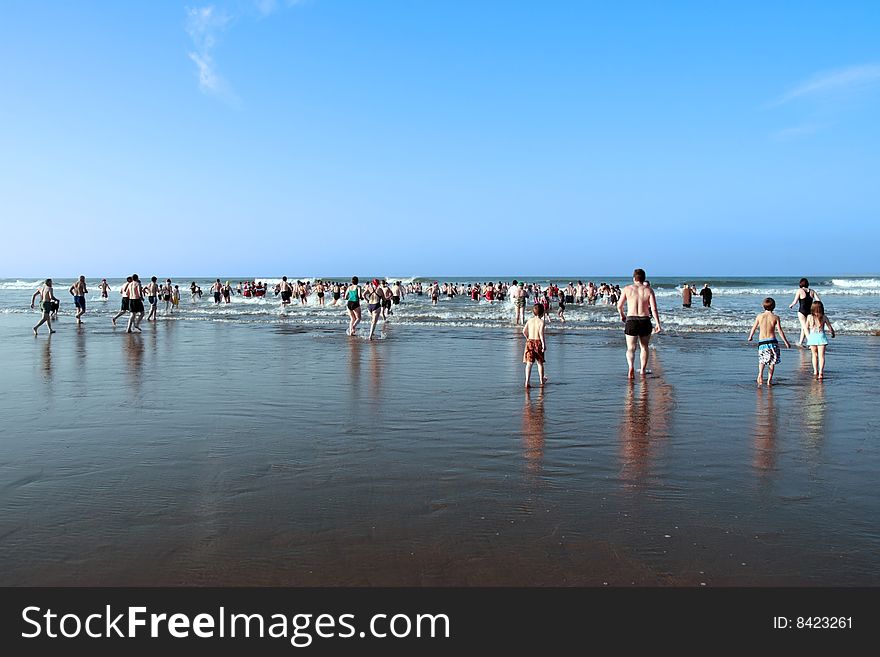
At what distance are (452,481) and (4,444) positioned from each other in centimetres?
469

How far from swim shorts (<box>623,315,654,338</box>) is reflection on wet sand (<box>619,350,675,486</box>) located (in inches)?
32.8

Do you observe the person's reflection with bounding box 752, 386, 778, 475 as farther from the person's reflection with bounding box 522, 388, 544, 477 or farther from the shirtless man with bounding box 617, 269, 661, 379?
Result: the shirtless man with bounding box 617, 269, 661, 379

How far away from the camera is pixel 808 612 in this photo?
3688mm

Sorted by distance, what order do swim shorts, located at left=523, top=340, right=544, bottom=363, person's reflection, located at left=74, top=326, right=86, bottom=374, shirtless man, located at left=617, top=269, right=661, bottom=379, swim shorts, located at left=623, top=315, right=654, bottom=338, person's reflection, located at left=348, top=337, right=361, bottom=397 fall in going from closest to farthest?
swim shorts, located at left=523, top=340, right=544, bottom=363 → person's reflection, located at left=348, top=337, right=361, bottom=397 → shirtless man, located at left=617, top=269, right=661, bottom=379 → swim shorts, located at left=623, top=315, right=654, bottom=338 → person's reflection, located at left=74, top=326, right=86, bottom=374

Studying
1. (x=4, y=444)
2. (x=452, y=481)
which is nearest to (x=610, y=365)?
(x=452, y=481)

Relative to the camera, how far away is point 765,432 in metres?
7.86

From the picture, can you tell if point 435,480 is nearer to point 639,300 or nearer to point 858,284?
point 639,300

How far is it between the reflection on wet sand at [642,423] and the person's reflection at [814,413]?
1.51m

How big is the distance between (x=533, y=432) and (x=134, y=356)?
11423mm

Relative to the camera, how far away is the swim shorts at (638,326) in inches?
483

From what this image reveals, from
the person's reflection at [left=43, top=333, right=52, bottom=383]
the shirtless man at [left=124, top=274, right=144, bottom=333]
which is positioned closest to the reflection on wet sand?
the person's reflection at [left=43, top=333, right=52, bottom=383]

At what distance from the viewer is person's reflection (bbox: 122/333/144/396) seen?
11863mm

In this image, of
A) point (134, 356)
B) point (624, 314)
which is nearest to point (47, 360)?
point (134, 356)

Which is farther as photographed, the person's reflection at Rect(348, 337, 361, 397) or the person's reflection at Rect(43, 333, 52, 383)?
the person's reflection at Rect(43, 333, 52, 383)
